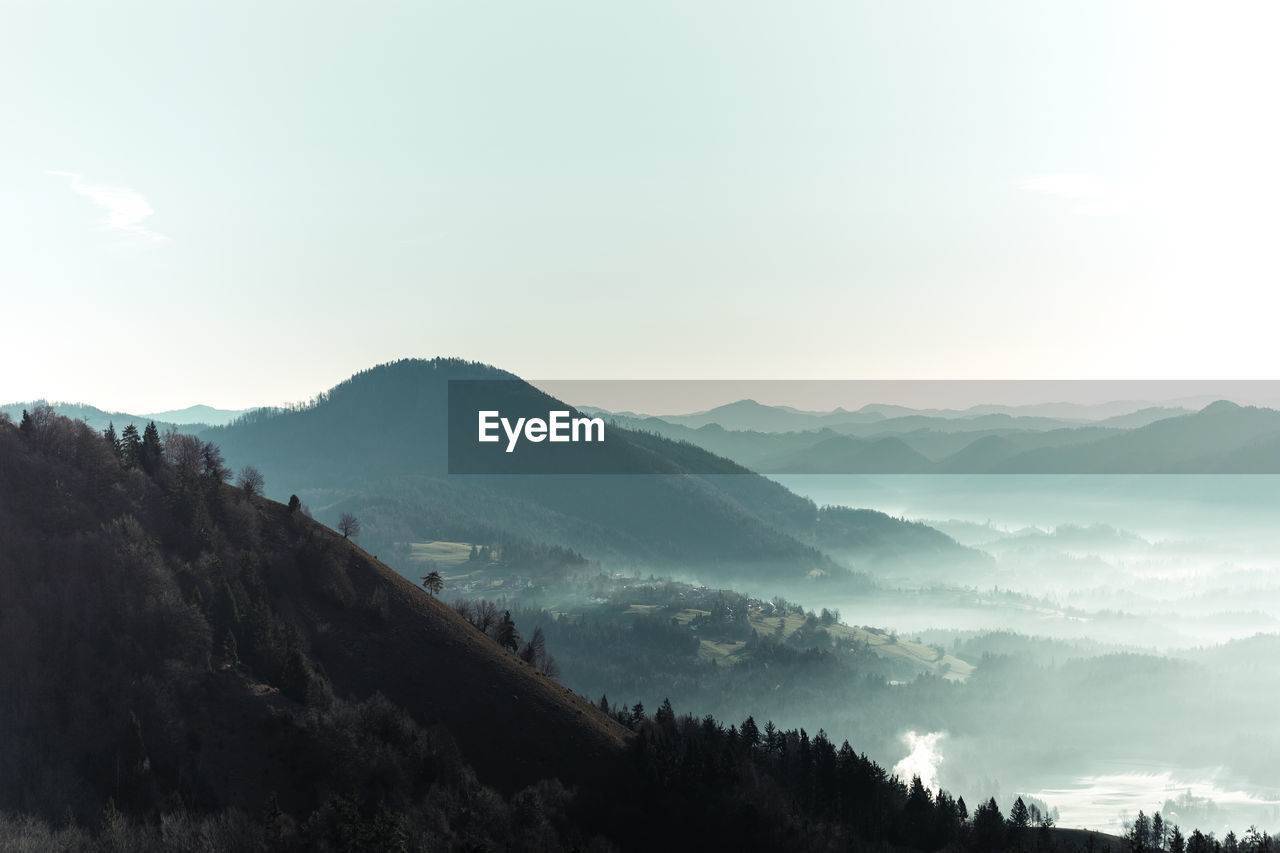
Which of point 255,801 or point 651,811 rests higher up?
point 255,801

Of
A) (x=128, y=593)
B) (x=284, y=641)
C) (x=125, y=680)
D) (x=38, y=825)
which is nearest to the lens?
(x=38, y=825)

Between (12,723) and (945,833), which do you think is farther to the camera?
(945,833)

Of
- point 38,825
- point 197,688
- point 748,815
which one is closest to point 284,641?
point 197,688

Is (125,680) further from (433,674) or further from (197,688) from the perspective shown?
(433,674)

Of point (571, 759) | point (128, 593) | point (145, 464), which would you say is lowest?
point (571, 759)

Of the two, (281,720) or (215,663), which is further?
(215,663)

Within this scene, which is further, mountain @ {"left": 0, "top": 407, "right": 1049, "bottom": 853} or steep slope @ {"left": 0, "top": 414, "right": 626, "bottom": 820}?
steep slope @ {"left": 0, "top": 414, "right": 626, "bottom": 820}

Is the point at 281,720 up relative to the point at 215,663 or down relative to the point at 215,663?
down

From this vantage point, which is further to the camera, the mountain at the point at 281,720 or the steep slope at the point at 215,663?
the steep slope at the point at 215,663

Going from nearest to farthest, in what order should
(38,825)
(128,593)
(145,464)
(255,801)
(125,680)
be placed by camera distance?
(38,825) < (255,801) < (125,680) < (128,593) < (145,464)

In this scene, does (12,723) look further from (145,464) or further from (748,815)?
(748,815)
